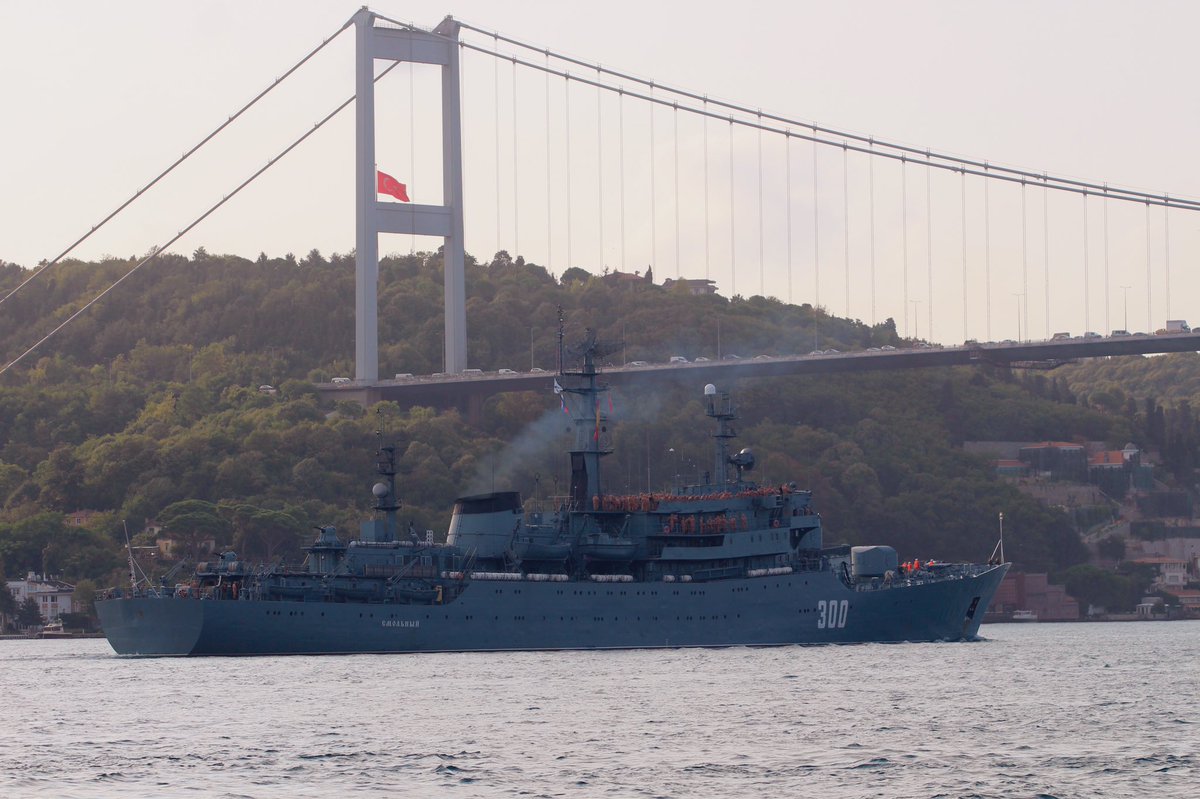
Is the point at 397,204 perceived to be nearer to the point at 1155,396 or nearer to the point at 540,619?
the point at 540,619

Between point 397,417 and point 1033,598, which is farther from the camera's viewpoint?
point 1033,598

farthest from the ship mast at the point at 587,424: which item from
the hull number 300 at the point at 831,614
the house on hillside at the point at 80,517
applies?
the house on hillside at the point at 80,517

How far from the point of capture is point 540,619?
185ft

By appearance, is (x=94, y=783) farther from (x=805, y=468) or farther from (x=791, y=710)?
(x=805, y=468)

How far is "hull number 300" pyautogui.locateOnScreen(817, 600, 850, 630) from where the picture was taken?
58.4 meters

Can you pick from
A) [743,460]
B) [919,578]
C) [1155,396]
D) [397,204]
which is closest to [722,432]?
[743,460]

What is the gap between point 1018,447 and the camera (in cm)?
13262

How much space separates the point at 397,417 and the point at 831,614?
4245 cm

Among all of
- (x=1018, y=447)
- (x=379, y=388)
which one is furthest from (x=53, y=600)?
(x=1018, y=447)

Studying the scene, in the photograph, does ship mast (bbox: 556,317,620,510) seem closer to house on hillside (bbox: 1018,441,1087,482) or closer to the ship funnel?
the ship funnel

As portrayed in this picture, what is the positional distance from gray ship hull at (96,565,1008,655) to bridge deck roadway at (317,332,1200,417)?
29.3m

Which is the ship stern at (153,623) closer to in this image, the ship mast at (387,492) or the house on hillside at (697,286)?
the ship mast at (387,492)

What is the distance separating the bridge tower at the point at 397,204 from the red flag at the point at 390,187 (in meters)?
0.45

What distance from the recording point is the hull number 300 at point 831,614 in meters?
58.4
